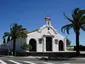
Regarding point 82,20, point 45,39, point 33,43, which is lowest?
point 33,43

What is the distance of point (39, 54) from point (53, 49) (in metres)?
16.2

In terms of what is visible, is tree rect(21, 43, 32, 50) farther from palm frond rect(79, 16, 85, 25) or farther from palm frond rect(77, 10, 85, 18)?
palm frond rect(77, 10, 85, 18)

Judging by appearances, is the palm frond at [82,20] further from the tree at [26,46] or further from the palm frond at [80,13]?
the tree at [26,46]

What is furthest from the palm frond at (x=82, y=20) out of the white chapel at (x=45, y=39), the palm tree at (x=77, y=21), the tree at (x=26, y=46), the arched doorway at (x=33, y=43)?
the arched doorway at (x=33, y=43)

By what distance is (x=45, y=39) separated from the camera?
264ft

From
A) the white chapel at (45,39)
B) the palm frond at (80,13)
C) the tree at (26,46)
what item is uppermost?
the palm frond at (80,13)

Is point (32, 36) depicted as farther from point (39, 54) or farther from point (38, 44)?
point (39, 54)

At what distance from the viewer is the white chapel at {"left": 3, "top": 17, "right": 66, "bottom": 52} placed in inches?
3095

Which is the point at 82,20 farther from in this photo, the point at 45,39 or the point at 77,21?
the point at 45,39

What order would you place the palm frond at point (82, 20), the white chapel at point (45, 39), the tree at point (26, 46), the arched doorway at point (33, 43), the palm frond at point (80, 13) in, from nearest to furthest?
the palm frond at point (80, 13), the palm frond at point (82, 20), the tree at point (26, 46), the white chapel at point (45, 39), the arched doorway at point (33, 43)

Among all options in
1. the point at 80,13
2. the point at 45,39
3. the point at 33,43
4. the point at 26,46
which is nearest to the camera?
the point at 80,13

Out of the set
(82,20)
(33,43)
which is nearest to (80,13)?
(82,20)

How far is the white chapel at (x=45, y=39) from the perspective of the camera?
7862 centimetres

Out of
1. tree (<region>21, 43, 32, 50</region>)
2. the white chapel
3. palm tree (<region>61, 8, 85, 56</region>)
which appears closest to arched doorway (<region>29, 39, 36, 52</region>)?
the white chapel
